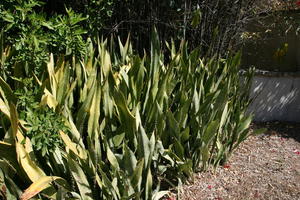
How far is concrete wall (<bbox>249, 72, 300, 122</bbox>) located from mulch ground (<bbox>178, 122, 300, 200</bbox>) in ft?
2.46

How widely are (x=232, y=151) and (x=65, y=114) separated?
163 centimetres

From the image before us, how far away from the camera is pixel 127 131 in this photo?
2666mm

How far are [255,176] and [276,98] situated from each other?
1.79 m

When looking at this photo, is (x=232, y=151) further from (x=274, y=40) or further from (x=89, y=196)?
(x=274, y=40)

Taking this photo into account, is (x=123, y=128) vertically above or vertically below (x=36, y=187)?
above

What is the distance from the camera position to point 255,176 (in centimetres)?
327

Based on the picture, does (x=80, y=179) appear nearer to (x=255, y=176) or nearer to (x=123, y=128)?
(x=123, y=128)

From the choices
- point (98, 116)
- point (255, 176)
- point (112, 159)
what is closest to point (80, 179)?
point (112, 159)

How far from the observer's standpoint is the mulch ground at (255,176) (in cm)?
301

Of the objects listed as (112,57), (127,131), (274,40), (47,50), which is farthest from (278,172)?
(274,40)

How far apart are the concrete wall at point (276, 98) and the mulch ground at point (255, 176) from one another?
0.75m

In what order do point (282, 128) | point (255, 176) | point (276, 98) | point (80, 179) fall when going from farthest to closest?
point (276, 98), point (282, 128), point (255, 176), point (80, 179)

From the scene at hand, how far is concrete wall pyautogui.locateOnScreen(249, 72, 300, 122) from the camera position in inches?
187

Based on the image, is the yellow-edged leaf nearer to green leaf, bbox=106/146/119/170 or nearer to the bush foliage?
the bush foliage
